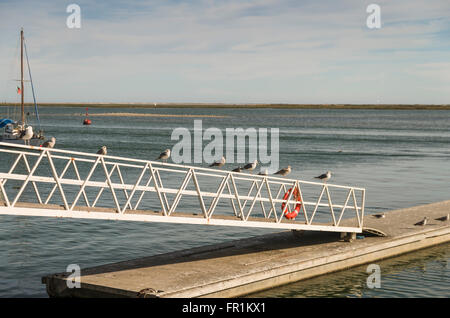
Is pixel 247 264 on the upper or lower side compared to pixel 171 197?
lower

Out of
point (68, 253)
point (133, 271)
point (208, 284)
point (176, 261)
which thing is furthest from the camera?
point (68, 253)

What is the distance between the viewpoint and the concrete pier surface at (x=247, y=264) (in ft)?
52.9

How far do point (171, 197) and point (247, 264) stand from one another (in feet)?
71.5

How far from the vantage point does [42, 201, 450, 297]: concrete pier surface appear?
52.9 feet

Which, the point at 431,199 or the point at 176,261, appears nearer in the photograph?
the point at 176,261

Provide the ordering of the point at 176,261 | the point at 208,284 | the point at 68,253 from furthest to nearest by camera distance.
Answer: the point at 68,253 < the point at 176,261 < the point at 208,284

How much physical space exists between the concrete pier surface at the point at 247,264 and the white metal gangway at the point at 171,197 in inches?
36.5

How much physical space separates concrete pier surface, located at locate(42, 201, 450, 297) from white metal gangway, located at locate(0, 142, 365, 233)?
3.04 feet

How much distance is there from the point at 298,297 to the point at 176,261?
156 inches

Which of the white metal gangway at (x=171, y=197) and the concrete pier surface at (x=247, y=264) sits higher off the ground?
the white metal gangway at (x=171, y=197)

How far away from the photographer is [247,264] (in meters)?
19.0

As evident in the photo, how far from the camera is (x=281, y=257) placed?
20.0 m
